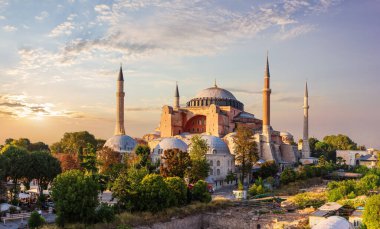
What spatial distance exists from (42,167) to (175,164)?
780 centimetres

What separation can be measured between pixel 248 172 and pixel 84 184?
2031 centimetres

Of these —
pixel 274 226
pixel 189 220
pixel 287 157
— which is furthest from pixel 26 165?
pixel 287 157

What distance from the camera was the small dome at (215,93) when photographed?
50.2m

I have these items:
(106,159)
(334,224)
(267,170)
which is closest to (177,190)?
(334,224)

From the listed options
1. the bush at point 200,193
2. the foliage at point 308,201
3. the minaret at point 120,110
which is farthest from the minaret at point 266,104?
the bush at point 200,193

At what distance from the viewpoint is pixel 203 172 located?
90.8 ft

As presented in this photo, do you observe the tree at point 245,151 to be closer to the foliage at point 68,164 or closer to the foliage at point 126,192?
the foliage at point 68,164

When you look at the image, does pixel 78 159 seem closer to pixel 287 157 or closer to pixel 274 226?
pixel 274 226

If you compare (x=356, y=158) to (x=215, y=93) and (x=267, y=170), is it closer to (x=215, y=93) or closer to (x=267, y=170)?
(x=215, y=93)

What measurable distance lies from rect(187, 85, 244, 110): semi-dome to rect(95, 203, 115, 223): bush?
33173mm

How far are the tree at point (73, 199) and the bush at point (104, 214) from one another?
28 centimetres

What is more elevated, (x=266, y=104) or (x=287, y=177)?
(x=266, y=104)

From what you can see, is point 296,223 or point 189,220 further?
point 189,220

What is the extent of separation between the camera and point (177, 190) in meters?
20.4
